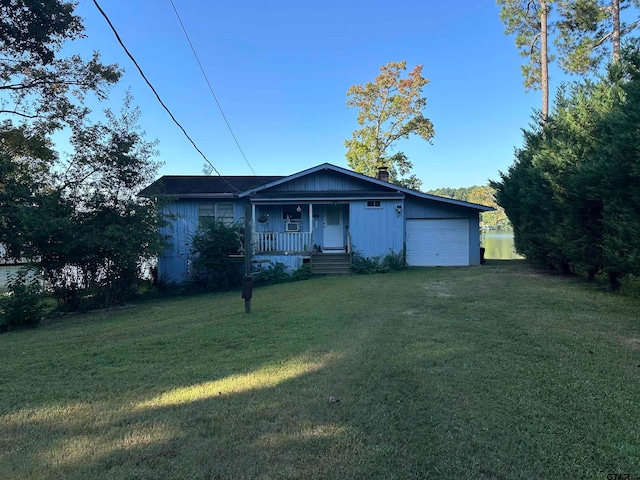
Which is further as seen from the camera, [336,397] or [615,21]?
[615,21]

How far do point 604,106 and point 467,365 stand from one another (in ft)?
24.5

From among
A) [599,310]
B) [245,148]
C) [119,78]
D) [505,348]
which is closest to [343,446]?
[505,348]

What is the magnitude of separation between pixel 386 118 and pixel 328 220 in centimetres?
1700

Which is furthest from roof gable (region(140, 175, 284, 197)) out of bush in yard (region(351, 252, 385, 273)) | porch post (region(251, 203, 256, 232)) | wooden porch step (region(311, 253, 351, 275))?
bush in yard (region(351, 252, 385, 273))

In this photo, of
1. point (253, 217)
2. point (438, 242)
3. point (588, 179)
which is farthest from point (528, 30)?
point (253, 217)

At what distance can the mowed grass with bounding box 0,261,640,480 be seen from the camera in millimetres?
2299

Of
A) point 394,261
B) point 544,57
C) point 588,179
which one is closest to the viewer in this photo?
point 588,179

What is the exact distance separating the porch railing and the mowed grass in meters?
8.33

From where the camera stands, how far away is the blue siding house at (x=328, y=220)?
14812 mm

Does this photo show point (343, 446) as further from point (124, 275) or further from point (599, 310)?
point (124, 275)

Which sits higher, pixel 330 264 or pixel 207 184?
pixel 207 184

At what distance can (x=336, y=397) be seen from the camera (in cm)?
319

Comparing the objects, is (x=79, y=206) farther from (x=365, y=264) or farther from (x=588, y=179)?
(x=588, y=179)

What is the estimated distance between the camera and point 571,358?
4086 mm
